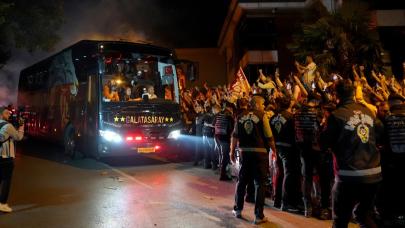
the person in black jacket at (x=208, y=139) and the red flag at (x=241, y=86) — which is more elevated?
the red flag at (x=241, y=86)

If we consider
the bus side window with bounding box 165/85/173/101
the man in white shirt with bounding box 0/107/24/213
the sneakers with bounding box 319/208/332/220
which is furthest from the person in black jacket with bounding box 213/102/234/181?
the man in white shirt with bounding box 0/107/24/213

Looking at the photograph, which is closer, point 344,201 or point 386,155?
point 344,201

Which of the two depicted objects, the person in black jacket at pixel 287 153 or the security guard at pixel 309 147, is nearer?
the security guard at pixel 309 147

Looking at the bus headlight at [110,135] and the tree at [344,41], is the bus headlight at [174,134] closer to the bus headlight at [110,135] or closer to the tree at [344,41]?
the bus headlight at [110,135]

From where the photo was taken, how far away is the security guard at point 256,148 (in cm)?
589

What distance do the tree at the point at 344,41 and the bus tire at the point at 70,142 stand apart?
864cm

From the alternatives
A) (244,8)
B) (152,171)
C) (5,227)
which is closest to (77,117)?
(152,171)

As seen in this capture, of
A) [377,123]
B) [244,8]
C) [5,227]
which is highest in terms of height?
[244,8]

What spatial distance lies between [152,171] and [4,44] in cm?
1027

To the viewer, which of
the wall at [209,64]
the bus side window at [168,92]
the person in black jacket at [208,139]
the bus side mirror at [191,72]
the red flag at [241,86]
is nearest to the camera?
the person in black jacket at [208,139]

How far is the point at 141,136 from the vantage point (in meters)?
11.0

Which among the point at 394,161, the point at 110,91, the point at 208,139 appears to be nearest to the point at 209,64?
the point at 110,91

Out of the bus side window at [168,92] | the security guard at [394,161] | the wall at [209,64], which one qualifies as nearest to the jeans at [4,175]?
the bus side window at [168,92]

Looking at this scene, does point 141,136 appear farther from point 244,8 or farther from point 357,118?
point 244,8
